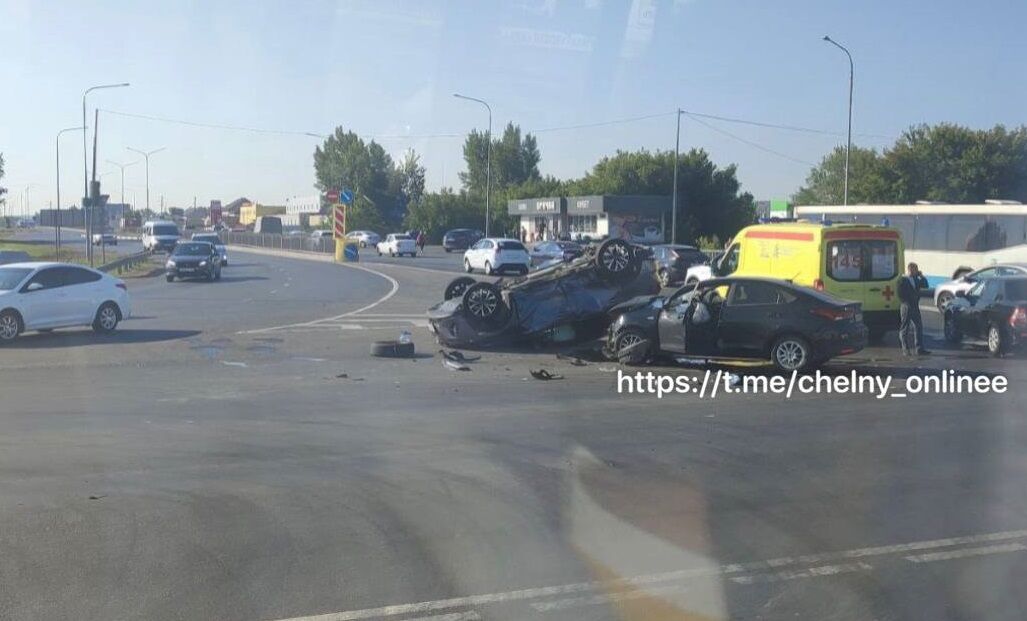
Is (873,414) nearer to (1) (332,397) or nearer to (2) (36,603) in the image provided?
(1) (332,397)

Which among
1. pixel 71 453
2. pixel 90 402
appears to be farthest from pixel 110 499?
pixel 90 402

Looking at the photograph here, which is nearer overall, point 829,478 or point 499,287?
point 829,478

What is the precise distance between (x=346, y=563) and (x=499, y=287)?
13.3m

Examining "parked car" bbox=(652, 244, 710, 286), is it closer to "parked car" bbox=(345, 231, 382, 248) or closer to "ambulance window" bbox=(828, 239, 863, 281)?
"ambulance window" bbox=(828, 239, 863, 281)

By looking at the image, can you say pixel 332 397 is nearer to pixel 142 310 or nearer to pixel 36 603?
pixel 36 603

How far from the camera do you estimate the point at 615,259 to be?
1962 cm

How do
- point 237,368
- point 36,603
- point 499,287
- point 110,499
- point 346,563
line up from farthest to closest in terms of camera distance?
1. point 499,287
2. point 237,368
3. point 110,499
4. point 346,563
5. point 36,603

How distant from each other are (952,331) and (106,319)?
16176 mm

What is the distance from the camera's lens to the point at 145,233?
2948 inches

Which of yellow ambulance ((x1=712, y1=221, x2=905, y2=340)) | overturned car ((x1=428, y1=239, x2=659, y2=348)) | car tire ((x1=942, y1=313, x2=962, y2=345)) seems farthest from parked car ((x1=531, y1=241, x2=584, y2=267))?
overturned car ((x1=428, y1=239, x2=659, y2=348))

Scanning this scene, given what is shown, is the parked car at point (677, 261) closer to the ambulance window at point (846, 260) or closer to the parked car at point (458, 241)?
the ambulance window at point (846, 260)

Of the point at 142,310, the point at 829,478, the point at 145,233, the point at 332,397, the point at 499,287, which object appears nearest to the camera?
the point at 829,478

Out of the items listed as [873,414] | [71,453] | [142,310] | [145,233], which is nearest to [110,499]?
[71,453]

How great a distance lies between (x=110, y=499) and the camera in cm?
843
